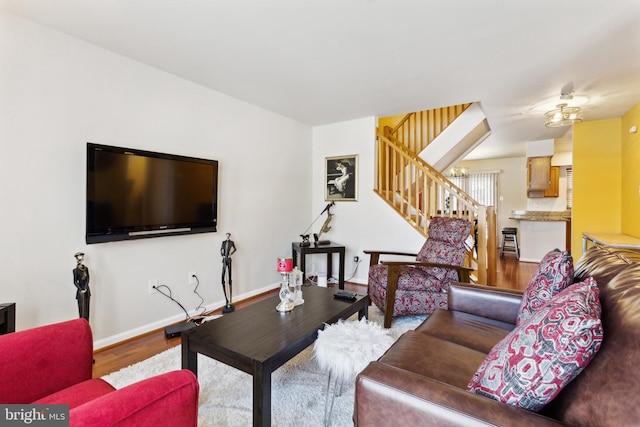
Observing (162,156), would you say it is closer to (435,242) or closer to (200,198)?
(200,198)

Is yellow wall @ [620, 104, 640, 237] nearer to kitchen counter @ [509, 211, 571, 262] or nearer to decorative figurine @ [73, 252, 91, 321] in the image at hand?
kitchen counter @ [509, 211, 571, 262]

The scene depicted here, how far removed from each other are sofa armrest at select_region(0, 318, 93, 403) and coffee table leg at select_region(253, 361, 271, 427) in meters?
0.71

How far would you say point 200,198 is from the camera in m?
2.97

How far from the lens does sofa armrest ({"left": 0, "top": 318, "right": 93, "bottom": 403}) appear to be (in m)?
1.08

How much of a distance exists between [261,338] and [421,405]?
35.6 inches

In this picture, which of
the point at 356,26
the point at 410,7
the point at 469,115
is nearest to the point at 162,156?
the point at 356,26

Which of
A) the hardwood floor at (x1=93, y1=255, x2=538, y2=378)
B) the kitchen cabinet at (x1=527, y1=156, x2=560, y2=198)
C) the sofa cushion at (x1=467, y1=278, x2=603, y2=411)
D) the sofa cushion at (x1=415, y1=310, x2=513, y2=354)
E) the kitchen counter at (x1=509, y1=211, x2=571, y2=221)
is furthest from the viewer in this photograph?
the kitchen cabinet at (x1=527, y1=156, x2=560, y2=198)

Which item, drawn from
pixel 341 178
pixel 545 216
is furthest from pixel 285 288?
pixel 545 216

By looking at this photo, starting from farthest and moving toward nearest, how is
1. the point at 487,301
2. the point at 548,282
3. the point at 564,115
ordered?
the point at 564,115 < the point at 487,301 < the point at 548,282

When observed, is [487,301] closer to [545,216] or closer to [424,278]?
[424,278]

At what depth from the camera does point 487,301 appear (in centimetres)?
188

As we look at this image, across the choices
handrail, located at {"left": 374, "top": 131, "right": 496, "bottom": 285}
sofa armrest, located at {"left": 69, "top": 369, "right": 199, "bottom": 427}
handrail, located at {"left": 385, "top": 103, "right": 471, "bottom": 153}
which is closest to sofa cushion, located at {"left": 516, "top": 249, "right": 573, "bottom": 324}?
sofa armrest, located at {"left": 69, "top": 369, "right": 199, "bottom": 427}

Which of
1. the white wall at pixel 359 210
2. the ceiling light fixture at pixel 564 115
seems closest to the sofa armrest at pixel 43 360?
the white wall at pixel 359 210

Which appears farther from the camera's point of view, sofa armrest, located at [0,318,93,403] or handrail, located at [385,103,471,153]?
handrail, located at [385,103,471,153]
